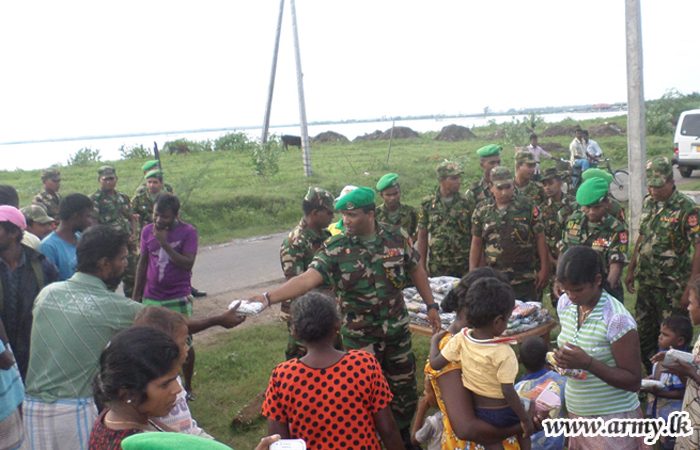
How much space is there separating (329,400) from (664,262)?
3677 mm

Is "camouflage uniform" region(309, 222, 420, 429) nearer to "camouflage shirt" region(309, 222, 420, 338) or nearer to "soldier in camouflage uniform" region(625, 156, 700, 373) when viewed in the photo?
"camouflage shirt" region(309, 222, 420, 338)

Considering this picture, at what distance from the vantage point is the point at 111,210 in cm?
776

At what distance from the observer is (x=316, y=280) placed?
392cm

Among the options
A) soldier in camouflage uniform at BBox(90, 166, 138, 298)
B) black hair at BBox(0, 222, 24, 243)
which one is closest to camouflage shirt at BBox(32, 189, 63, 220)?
soldier in camouflage uniform at BBox(90, 166, 138, 298)

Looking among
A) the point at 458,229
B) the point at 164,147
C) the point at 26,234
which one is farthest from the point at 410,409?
the point at 164,147

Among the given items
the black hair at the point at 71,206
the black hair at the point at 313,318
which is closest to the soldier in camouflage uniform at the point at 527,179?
the black hair at the point at 313,318

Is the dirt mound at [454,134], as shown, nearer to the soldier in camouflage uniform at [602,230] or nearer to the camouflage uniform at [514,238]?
the camouflage uniform at [514,238]

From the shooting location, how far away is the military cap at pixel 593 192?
4.90m

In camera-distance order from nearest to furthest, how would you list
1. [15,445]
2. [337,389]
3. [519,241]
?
[337,389] → [15,445] → [519,241]

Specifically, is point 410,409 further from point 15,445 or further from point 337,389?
point 15,445

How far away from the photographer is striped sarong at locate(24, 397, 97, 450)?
3.00 metres

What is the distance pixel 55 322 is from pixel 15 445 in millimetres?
912

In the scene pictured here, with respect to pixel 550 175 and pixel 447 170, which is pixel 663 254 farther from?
pixel 550 175

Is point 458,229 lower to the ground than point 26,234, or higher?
lower
